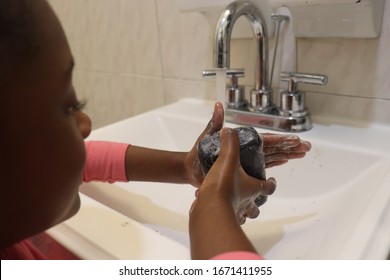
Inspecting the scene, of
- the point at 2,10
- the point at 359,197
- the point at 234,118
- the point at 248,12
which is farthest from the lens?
the point at 234,118

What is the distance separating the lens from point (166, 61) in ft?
2.63

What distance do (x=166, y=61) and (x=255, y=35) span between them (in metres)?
0.27

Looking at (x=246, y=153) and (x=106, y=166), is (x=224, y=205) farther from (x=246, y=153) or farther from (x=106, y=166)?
(x=106, y=166)

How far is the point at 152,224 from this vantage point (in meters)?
0.53

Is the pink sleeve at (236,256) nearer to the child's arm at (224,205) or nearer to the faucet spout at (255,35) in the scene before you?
the child's arm at (224,205)

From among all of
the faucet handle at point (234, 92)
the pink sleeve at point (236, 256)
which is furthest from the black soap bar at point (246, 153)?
the faucet handle at point (234, 92)

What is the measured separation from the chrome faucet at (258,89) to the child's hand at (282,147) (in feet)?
0.40

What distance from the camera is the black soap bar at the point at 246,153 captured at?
0.41m

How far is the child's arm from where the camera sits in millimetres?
304

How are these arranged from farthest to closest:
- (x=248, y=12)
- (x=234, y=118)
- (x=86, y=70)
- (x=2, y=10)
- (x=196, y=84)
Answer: (x=86, y=70) < (x=196, y=84) < (x=234, y=118) < (x=248, y=12) < (x=2, y=10)

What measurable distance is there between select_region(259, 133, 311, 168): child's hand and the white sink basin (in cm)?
9
